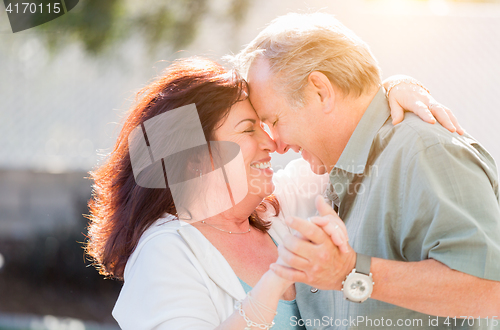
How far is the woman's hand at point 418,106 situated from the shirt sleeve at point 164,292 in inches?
41.8

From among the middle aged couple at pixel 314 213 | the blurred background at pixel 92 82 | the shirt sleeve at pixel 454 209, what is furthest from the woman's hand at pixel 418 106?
the blurred background at pixel 92 82

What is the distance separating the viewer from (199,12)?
17.6 feet

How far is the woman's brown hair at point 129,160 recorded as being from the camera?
196cm

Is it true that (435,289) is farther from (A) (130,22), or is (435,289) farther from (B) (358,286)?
(A) (130,22)

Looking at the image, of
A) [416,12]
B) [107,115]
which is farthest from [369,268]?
[107,115]

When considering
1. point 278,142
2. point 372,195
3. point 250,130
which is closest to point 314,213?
point 278,142

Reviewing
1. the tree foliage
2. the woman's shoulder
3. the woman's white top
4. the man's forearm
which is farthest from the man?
the tree foliage

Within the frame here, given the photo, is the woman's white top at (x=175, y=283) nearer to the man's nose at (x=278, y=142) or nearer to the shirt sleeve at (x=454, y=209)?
the man's nose at (x=278, y=142)

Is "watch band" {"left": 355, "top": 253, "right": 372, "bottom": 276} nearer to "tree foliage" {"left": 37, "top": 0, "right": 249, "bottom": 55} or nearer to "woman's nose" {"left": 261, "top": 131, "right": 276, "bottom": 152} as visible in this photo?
"woman's nose" {"left": 261, "top": 131, "right": 276, "bottom": 152}

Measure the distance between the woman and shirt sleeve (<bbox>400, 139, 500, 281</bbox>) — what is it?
531 mm

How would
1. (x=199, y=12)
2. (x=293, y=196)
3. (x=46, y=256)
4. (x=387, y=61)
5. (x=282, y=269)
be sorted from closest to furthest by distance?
(x=282, y=269) → (x=293, y=196) → (x=387, y=61) → (x=46, y=256) → (x=199, y=12)

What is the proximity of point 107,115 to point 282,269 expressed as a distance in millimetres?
4482

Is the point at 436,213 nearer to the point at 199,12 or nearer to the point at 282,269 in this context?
the point at 282,269

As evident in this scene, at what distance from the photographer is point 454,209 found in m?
1.32
